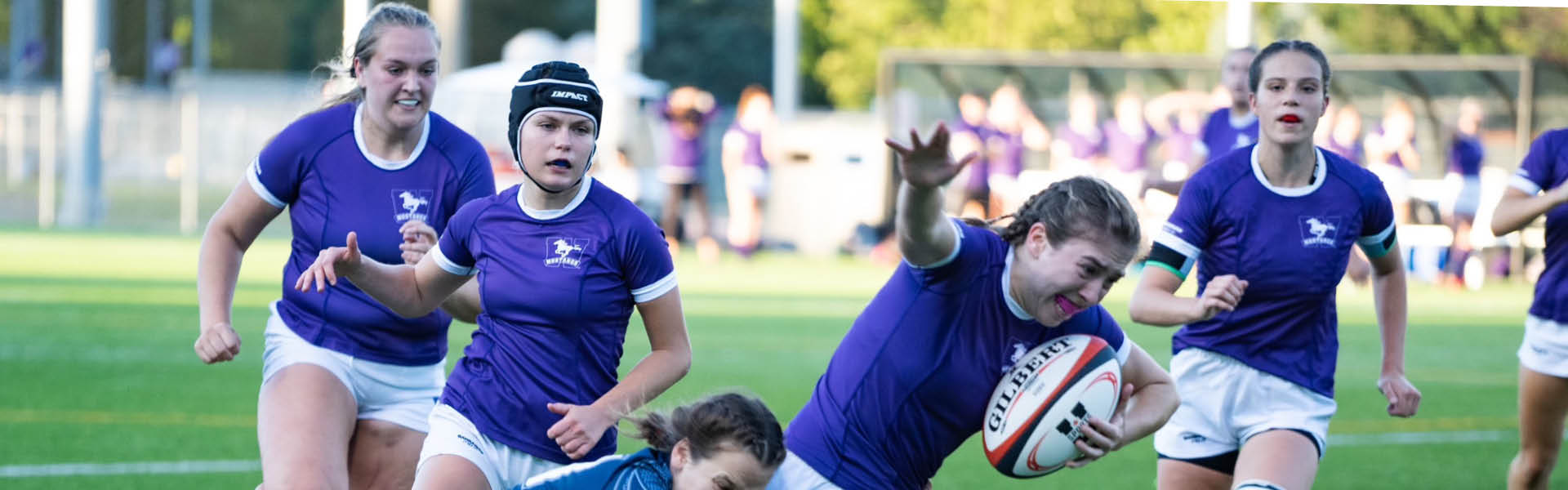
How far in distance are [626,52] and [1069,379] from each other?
23.6 metres

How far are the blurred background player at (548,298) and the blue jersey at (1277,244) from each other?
1.69m

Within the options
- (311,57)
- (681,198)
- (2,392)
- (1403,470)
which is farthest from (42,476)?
(311,57)

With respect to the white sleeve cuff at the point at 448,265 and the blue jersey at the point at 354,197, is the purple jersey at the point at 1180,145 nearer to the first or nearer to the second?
the blue jersey at the point at 354,197

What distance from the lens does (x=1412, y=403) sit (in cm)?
559

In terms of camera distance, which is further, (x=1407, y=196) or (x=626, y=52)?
(x=626, y=52)

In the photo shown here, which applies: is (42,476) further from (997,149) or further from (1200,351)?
(997,149)

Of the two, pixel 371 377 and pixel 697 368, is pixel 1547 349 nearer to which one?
pixel 371 377

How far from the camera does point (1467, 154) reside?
2052 cm

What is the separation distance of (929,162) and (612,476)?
3.46ft

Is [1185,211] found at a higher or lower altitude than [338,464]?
higher

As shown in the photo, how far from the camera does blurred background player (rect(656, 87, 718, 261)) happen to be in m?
22.5

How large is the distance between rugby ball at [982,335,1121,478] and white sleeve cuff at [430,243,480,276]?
1.48 m

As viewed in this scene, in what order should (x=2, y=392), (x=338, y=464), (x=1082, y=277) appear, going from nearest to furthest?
(x=1082, y=277) → (x=338, y=464) → (x=2, y=392)

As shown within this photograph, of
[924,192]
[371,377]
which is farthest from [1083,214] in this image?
[371,377]
